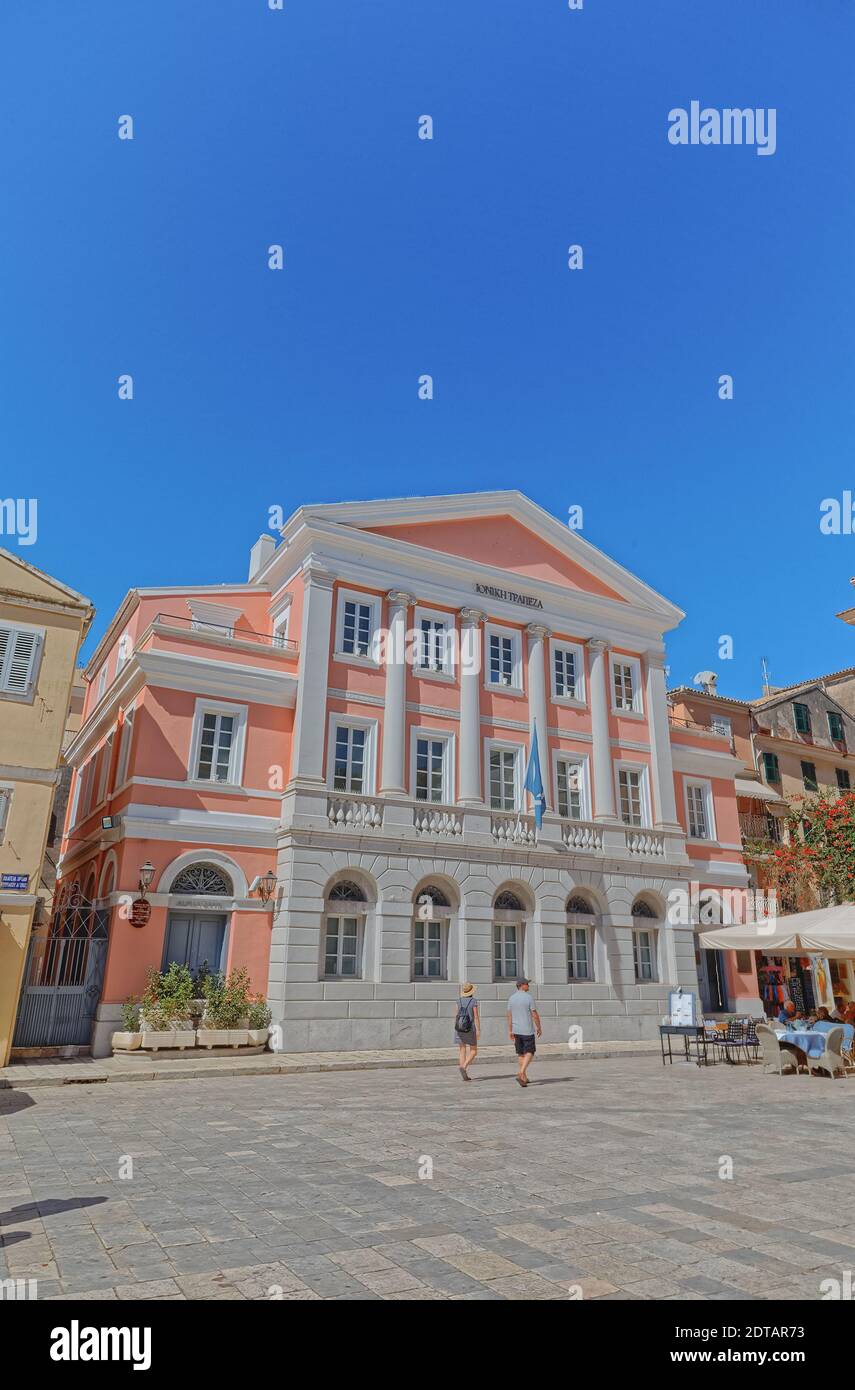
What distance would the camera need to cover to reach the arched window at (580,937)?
79.0 feet

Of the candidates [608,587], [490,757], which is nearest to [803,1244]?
[490,757]

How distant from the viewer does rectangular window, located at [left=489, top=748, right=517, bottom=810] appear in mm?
24031

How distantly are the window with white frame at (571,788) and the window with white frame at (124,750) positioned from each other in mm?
12099

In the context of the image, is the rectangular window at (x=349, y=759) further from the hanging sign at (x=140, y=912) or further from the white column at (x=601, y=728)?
the white column at (x=601, y=728)

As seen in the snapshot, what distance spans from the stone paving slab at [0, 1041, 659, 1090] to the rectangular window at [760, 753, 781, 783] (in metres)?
16.7

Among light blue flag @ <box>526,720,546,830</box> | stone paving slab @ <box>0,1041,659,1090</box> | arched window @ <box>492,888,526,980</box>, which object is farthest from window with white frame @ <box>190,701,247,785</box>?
arched window @ <box>492,888,526,980</box>

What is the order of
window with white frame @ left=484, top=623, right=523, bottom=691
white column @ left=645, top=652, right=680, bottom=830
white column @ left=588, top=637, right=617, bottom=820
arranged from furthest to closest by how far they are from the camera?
white column @ left=645, top=652, right=680, bottom=830
white column @ left=588, top=637, right=617, bottom=820
window with white frame @ left=484, top=623, right=523, bottom=691

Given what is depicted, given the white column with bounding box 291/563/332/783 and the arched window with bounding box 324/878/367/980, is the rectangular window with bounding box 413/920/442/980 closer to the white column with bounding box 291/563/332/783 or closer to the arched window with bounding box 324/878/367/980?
the arched window with bounding box 324/878/367/980

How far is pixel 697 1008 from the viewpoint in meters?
25.1

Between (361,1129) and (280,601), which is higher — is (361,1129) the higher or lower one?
the lower one

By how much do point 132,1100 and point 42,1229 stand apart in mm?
7322

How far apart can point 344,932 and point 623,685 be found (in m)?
12.7
